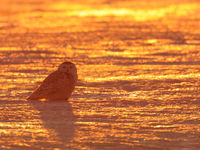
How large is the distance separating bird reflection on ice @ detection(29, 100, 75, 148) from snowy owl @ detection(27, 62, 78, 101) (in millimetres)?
85

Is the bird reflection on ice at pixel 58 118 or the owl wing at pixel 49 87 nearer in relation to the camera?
the bird reflection on ice at pixel 58 118

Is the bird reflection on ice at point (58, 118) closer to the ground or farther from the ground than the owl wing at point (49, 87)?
closer to the ground

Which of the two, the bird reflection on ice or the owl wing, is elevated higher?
the owl wing

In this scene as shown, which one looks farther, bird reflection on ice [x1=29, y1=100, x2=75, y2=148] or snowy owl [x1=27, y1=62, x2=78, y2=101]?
snowy owl [x1=27, y1=62, x2=78, y2=101]

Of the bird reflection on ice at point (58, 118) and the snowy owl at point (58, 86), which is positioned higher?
the snowy owl at point (58, 86)

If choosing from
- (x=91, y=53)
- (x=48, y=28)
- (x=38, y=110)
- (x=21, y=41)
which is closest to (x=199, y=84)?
(x=38, y=110)

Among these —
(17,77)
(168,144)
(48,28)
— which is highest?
(48,28)

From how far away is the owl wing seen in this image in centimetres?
685

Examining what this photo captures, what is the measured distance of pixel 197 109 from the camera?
641 centimetres

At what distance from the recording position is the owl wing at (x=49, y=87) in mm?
6852

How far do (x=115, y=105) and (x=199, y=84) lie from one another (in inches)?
62.2

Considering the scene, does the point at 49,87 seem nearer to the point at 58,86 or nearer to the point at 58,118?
the point at 58,86

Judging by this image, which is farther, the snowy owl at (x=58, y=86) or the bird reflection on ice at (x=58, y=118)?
the snowy owl at (x=58, y=86)

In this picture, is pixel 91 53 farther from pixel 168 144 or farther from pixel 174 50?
pixel 168 144
